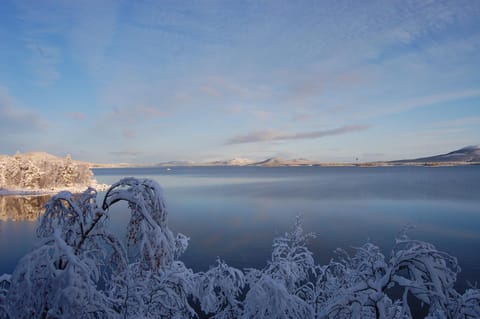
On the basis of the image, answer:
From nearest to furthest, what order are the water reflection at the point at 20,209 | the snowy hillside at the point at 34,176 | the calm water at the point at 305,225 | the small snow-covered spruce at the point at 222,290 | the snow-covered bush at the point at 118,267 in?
the snow-covered bush at the point at 118,267, the small snow-covered spruce at the point at 222,290, the calm water at the point at 305,225, the water reflection at the point at 20,209, the snowy hillside at the point at 34,176

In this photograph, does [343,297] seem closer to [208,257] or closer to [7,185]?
[208,257]

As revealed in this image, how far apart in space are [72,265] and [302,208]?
4305 centimetres

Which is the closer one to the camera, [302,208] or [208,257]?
[208,257]

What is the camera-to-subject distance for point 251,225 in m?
34.1

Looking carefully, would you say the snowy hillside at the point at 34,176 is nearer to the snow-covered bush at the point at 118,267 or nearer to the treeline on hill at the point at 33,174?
the treeline on hill at the point at 33,174

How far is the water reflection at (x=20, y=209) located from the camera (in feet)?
129

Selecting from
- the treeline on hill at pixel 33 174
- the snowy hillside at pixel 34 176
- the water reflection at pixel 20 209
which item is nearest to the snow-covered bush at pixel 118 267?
the water reflection at pixel 20 209

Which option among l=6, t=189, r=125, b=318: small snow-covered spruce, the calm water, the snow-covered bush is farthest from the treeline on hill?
l=6, t=189, r=125, b=318: small snow-covered spruce

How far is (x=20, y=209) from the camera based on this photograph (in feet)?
148

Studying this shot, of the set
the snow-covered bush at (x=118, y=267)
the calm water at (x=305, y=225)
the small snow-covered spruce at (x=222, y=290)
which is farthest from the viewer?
the calm water at (x=305, y=225)

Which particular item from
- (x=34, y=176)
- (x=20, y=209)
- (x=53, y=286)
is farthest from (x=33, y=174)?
(x=53, y=286)

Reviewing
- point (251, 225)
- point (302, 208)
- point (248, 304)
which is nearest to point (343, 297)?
point (248, 304)

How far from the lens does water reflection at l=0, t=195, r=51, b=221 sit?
129 feet

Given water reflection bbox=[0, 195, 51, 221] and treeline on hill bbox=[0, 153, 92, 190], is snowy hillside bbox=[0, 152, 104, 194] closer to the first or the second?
treeline on hill bbox=[0, 153, 92, 190]
